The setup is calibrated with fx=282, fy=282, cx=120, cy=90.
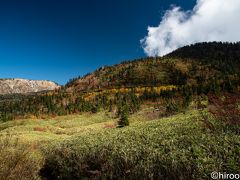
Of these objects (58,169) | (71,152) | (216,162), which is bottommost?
(58,169)

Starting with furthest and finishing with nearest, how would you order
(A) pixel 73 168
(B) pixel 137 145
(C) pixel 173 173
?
(A) pixel 73 168 < (B) pixel 137 145 < (C) pixel 173 173

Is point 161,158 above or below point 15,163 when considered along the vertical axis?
above

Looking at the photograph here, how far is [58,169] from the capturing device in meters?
15.9

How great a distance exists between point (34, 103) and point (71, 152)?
605 ft

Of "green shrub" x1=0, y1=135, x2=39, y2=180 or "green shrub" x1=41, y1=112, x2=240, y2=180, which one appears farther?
"green shrub" x1=0, y1=135, x2=39, y2=180

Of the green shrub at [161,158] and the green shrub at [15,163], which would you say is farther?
the green shrub at [15,163]

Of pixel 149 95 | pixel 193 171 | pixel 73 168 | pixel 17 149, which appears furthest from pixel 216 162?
pixel 149 95

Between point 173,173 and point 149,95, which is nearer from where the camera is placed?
point 173,173

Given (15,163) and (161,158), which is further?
(15,163)

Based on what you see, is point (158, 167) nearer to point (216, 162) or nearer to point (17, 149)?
point (216, 162)

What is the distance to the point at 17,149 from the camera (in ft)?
43.3

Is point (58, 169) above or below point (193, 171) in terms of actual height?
below

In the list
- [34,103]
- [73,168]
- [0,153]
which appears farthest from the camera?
[34,103]

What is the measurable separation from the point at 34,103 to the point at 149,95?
82806 mm
